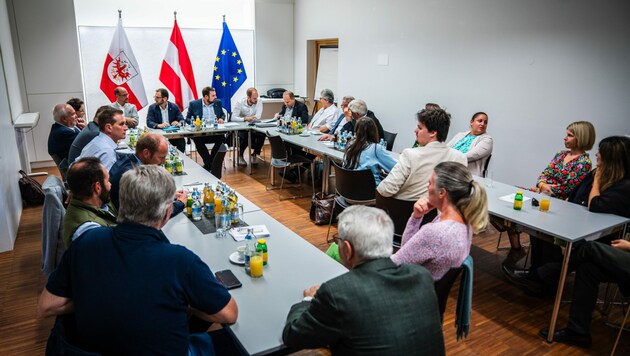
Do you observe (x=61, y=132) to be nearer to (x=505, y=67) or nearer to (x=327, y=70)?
(x=505, y=67)

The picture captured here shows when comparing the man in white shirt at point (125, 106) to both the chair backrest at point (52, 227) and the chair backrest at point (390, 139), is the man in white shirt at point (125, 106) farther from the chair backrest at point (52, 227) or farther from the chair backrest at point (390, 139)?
the chair backrest at point (52, 227)

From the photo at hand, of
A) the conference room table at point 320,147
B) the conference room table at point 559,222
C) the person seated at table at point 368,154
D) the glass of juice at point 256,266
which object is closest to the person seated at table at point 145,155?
the glass of juice at point 256,266

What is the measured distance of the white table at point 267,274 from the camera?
1854mm

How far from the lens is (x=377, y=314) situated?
1.46 m

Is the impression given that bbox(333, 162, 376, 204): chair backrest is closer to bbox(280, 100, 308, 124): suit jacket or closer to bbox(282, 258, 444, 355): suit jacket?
bbox(282, 258, 444, 355): suit jacket

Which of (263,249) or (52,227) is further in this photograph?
(52,227)

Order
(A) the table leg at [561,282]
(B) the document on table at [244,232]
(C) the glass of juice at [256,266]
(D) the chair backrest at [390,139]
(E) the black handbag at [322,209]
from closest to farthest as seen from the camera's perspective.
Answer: (C) the glass of juice at [256,266]
(B) the document on table at [244,232]
(A) the table leg at [561,282]
(E) the black handbag at [322,209]
(D) the chair backrest at [390,139]

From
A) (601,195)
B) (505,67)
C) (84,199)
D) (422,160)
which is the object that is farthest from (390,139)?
(84,199)

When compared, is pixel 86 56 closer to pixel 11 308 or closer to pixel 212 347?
pixel 11 308

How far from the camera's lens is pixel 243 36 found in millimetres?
9273

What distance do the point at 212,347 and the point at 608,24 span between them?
5.03 meters

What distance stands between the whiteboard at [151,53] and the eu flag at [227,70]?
308 millimetres

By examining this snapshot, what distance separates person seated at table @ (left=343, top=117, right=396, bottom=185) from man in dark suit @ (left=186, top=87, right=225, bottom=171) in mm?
3728

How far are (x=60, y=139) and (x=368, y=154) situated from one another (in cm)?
344
